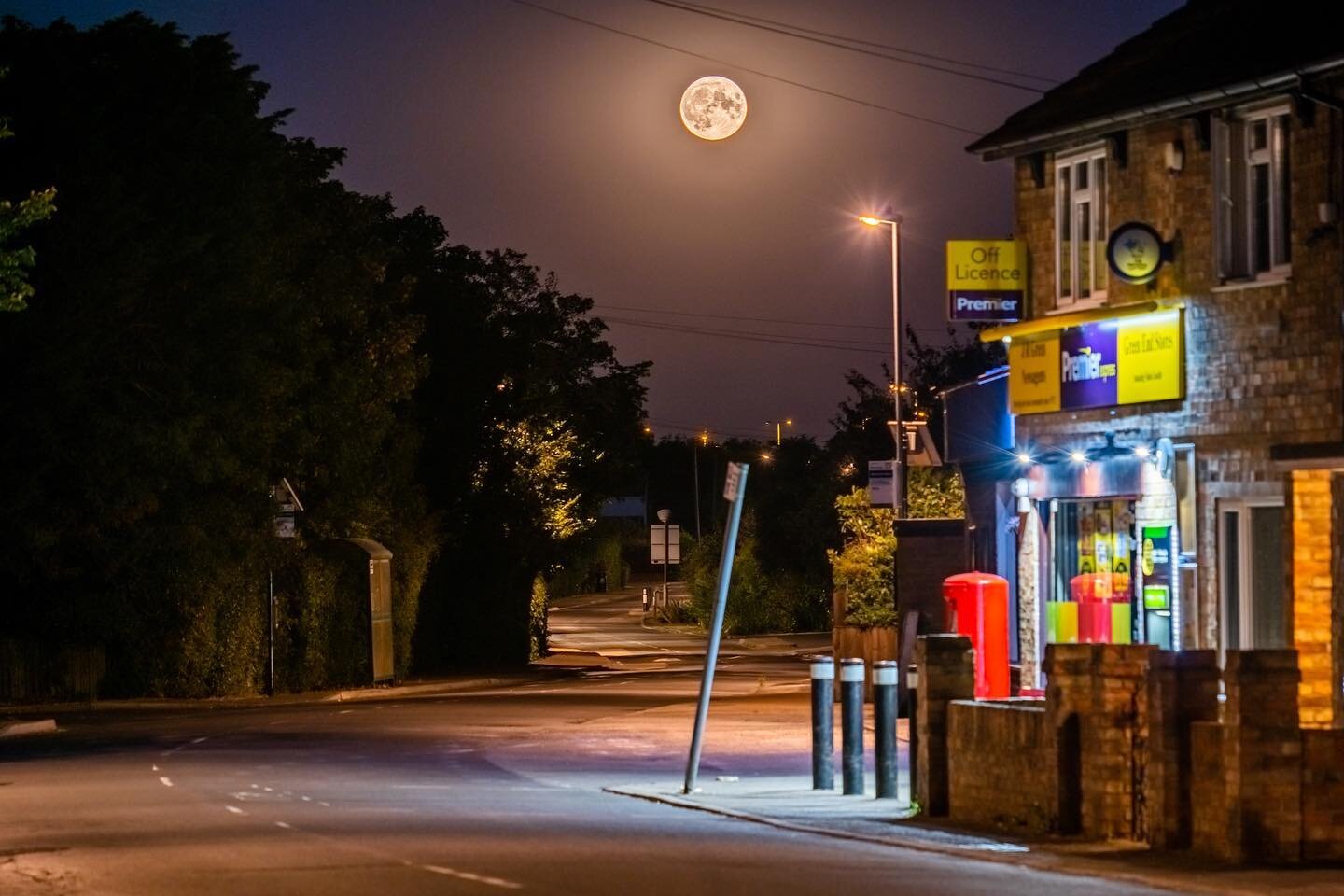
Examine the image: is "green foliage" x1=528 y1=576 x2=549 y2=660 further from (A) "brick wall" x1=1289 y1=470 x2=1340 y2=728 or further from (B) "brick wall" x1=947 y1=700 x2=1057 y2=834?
(B) "brick wall" x1=947 y1=700 x2=1057 y2=834

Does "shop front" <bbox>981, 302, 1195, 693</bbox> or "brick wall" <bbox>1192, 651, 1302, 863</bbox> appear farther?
"shop front" <bbox>981, 302, 1195, 693</bbox>

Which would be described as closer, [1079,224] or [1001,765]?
[1001,765]

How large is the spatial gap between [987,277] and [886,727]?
7.42 metres

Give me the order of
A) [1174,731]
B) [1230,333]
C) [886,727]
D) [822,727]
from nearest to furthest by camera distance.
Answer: [1174,731]
[886,727]
[822,727]
[1230,333]

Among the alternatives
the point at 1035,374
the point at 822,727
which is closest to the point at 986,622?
the point at 1035,374

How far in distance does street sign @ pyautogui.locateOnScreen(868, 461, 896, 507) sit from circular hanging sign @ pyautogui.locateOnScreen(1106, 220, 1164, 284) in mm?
14494

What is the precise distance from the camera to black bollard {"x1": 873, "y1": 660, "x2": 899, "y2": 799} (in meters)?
18.0

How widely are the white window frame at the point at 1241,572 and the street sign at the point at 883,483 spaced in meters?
15.0

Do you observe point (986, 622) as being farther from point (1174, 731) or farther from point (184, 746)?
point (1174, 731)

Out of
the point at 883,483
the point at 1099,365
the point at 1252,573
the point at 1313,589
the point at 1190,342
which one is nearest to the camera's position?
the point at 1313,589

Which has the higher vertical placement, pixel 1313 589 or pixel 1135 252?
pixel 1135 252

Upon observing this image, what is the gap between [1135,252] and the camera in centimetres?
2156

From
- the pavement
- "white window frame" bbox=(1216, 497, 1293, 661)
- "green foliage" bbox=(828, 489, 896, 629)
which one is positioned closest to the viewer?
the pavement

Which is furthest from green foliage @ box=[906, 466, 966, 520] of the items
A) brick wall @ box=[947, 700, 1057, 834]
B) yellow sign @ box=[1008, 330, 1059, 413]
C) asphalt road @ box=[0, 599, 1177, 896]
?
brick wall @ box=[947, 700, 1057, 834]
